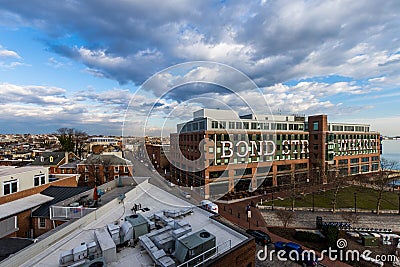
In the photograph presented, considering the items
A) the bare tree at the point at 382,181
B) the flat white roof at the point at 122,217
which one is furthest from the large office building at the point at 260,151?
the flat white roof at the point at 122,217

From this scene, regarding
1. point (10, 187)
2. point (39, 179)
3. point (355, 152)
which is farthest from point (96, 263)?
point (355, 152)

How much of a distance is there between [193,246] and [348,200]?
34525 mm

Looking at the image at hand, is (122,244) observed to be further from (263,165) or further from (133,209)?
(263,165)

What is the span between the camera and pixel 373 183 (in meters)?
40.8

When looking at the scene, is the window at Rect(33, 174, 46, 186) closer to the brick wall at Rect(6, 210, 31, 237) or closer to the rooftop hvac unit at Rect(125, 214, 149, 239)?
the brick wall at Rect(6, 210, 31, 237)

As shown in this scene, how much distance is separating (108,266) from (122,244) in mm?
1446

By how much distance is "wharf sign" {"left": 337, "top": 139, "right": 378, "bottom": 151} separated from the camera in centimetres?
5147

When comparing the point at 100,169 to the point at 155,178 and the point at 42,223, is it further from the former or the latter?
the point at 42,223

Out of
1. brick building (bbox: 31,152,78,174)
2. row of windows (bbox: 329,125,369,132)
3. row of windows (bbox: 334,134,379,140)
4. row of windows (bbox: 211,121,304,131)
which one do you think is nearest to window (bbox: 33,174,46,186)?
brick building (bbox: 31,152,78,174)

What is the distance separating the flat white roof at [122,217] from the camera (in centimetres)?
773

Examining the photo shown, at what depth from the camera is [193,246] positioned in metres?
7.39

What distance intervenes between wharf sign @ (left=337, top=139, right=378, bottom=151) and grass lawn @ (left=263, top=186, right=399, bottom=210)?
16.2 meters

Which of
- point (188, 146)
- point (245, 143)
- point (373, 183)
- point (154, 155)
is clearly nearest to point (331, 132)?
point (373, 183)

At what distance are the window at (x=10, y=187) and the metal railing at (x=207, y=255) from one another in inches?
741
